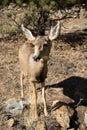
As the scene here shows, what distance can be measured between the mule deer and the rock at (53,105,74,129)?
0.26 meters

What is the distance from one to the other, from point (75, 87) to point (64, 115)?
4.92 ft

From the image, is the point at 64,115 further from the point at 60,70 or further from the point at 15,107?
the point at 60,70

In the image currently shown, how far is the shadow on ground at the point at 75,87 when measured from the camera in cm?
820

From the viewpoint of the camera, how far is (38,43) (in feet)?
22.0

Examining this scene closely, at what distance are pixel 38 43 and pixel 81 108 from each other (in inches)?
72.2

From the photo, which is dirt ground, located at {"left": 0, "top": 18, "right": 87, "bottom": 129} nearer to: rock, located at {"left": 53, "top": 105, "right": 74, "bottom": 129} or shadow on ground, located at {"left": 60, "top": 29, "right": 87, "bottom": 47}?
shadow on ground, located at {"left": 60, "top": 29, "right": 87, "bottom": 47}

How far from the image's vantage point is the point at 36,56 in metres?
6.66

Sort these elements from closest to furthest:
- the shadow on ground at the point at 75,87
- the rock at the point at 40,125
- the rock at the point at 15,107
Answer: the rock at the point at 40,125, the rock at the point at 15,107, the shadow on ground at the point at 75,87

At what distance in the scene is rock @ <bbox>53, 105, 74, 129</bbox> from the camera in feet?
23.5

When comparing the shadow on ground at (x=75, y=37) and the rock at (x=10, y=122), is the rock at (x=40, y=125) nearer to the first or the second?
the rock at (x=10, y=122)

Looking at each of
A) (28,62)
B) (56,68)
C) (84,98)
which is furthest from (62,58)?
(28,62)

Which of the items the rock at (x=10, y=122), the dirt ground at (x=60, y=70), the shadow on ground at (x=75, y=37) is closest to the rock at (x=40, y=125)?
the rock at (x=10, y=122)

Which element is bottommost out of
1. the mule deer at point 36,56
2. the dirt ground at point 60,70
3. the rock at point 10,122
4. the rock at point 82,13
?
the rock at point 82,13

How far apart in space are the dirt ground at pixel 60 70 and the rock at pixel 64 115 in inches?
18.4
